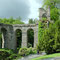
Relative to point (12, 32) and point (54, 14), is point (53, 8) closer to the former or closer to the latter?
point (54, 14)

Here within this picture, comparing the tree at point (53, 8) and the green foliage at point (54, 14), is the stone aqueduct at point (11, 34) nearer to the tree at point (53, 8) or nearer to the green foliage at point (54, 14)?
the green foliage at point (54, 14)

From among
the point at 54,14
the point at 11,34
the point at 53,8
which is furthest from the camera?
the point at 53,8

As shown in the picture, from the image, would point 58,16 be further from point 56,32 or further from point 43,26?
point 56,32

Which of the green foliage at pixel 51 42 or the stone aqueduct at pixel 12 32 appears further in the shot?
the stone aqueduct at pixel 12 32

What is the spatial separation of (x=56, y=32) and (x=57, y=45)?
177 centimetres

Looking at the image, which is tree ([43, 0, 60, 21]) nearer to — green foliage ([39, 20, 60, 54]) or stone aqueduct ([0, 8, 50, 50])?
stone aqueduct ([0, 8, 50, 50])

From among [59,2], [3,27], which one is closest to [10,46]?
[3,27]

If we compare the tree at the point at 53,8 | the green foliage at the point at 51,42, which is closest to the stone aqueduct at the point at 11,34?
the tree at the point at 53,8

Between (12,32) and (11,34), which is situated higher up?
(12,32)

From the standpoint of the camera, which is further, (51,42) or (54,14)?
(54,14)

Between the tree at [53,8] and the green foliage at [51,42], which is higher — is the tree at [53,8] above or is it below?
above

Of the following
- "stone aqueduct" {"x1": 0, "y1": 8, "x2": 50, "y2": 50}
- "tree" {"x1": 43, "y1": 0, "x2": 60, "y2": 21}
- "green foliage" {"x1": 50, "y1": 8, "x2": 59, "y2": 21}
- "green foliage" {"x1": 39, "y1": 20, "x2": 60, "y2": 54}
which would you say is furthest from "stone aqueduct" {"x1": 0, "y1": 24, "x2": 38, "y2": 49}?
"green foliage" {"x1": 39, "y1": 20, "x2": 60, "y2": 54}

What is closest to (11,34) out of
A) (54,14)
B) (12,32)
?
(12,32)

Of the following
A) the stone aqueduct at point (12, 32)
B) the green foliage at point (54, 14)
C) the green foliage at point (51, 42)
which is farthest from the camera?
the green foliage at point (54, 14)
